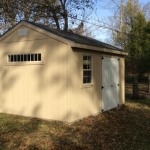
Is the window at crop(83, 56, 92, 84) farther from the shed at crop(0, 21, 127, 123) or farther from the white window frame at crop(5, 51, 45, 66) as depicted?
the white window frame at crop(5, 51, 45, 66)

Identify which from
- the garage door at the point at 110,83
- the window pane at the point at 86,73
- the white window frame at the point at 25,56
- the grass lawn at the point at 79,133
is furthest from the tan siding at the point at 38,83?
the garage door at the point at 110,83

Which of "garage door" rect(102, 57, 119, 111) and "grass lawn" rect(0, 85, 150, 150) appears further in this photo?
"garage door" rect(102, 57, 119, 111)

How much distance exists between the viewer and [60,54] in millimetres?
7762

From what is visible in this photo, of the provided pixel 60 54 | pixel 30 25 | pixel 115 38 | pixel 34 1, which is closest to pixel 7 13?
pixel 34 1

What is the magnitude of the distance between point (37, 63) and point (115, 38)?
2023 cm

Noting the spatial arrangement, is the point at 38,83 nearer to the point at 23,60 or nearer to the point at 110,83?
the point at 23,60

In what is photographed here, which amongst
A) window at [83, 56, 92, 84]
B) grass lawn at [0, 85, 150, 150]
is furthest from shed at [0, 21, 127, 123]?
grass lawn at [0, 85, 150, 150]

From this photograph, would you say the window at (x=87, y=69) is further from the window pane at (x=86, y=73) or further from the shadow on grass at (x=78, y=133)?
the shadow on grass at (x=78, y=133)

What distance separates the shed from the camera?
7699mm

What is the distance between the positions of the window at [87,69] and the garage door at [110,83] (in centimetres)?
103

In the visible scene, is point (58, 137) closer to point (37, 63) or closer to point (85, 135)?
point (85, 135)

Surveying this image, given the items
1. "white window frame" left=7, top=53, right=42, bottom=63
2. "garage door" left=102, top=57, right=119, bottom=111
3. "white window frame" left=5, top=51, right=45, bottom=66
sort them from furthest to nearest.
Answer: "garage door" left=102, top=57, right=119, bottom=111 < "white window frame" left=7, top=53, right=42, bottom=63 < "white window frame" left=5, top=51, right=45, bottom=66

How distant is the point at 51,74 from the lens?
313 inches

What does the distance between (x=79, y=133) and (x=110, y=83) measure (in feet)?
13.5
